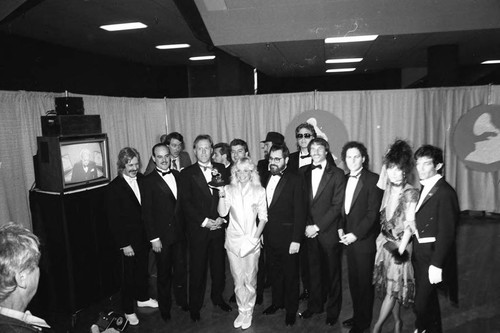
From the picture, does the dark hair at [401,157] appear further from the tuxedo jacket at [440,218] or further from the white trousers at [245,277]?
the white trousers at [245,277]

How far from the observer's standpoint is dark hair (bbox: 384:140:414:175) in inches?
127

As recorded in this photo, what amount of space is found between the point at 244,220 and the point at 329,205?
2.77 feet

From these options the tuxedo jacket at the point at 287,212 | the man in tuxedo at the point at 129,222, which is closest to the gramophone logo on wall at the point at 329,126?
the tuxedo jacket at the point at 287,212

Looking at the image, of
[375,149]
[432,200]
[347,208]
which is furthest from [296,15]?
[432,200]

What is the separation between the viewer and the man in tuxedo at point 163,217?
3824 mm

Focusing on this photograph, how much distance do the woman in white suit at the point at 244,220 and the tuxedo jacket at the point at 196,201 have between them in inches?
7.9

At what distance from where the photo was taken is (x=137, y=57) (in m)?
9.95

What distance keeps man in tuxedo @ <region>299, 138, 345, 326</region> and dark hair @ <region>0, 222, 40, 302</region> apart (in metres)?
2.55

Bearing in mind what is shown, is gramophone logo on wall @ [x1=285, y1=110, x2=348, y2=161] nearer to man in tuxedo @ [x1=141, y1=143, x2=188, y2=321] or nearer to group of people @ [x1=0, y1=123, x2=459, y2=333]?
group of people @ [x1=0, y1=123, x2=459, y2=333]

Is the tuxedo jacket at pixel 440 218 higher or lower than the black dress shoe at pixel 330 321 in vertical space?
higher

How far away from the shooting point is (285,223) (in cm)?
371

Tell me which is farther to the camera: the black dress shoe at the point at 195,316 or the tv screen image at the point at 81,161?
the black dress shoe at the point at 195,316

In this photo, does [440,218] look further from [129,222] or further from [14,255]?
[129,222]

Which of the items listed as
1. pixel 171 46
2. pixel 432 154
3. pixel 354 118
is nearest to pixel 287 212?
pixel 432 154
